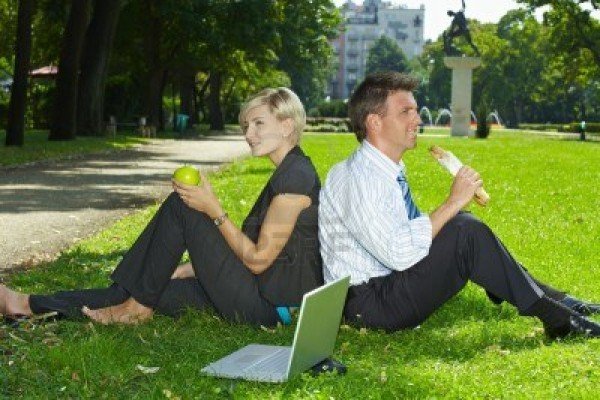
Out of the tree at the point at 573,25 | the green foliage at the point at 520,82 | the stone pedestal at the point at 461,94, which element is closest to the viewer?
the stone pedestal at the point at 461,94

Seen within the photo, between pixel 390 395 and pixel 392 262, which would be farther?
pixel 392 262

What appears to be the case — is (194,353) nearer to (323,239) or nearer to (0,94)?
(323,239)

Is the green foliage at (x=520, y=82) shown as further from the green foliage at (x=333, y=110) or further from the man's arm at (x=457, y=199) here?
the man's arm at (x=457, y=199)

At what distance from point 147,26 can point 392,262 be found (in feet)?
148

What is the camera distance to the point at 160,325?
241 inches

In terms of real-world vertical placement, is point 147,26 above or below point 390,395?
above

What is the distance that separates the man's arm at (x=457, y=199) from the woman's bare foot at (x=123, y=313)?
1.60 metres

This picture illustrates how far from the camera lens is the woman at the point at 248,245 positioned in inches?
225

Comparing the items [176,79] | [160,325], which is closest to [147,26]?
[176,79]

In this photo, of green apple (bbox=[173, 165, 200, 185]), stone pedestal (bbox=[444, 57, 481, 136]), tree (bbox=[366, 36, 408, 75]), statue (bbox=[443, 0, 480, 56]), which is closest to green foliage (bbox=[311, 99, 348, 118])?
statue (bbox=[443, 0, 480, 56])

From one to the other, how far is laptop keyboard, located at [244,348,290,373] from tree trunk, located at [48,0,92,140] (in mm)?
28903

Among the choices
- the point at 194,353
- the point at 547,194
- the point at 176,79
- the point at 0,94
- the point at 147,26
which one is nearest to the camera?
the point at 194,353

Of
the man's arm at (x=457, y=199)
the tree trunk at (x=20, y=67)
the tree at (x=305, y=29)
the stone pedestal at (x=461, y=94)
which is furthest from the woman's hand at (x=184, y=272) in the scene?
the stone pedestal at (x=461, y=94)

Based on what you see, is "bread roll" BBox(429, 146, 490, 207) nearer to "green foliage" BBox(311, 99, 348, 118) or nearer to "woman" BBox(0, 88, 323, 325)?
"woman" BBox(0, 88, 323, 325)
